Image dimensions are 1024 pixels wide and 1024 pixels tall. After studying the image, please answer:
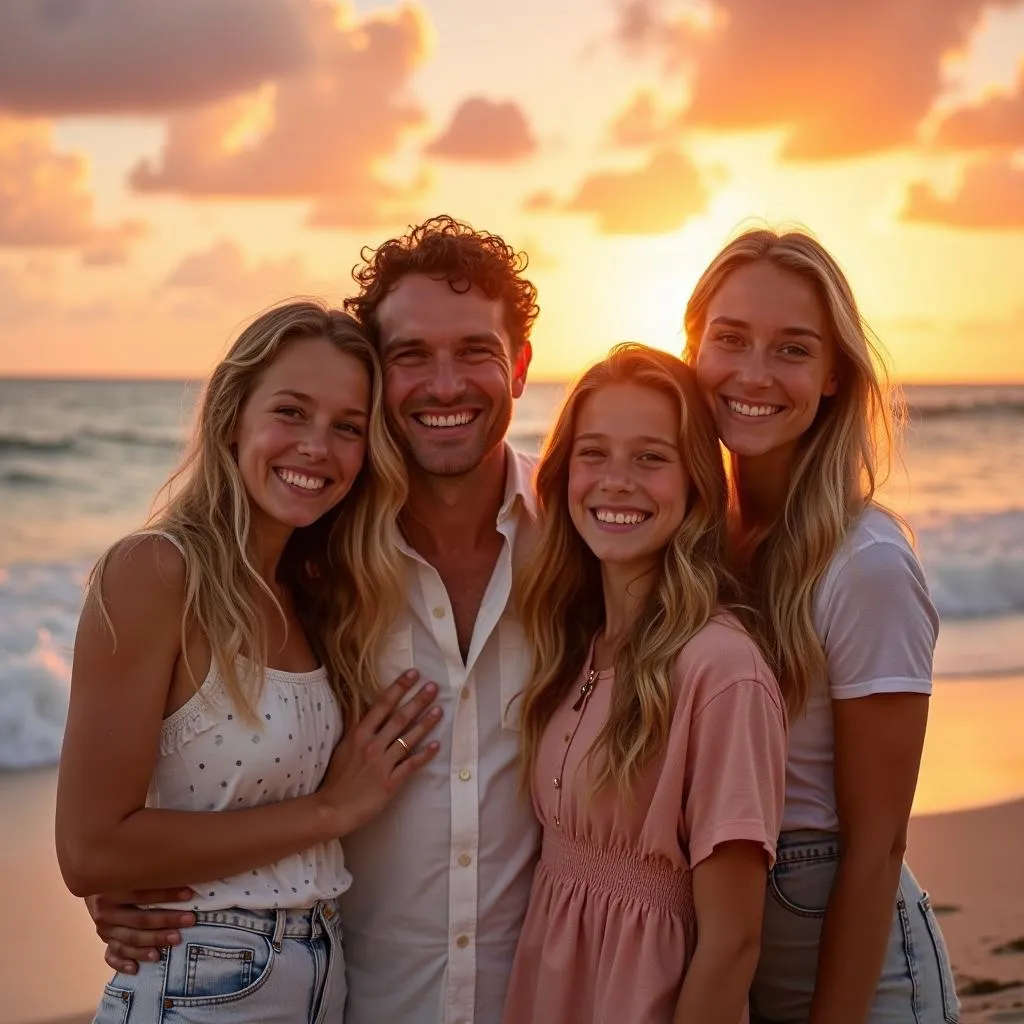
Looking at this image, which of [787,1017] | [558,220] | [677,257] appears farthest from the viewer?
[558,220]

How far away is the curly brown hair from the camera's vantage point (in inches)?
152

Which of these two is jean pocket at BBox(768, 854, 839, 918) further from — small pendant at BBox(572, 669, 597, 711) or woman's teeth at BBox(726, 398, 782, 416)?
woman's teeth at BBox(726, 398, 782, 416)

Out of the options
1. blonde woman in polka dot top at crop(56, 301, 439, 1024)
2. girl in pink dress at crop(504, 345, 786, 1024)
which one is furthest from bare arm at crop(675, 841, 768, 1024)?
blonde woman in polka dot top at crop(56, 301, 439, 1024)

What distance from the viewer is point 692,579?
120 inches

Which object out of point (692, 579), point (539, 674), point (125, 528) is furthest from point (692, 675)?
point (125, 528)

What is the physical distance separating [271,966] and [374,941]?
51cm

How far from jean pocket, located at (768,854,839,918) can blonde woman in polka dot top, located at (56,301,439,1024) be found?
3.26ft

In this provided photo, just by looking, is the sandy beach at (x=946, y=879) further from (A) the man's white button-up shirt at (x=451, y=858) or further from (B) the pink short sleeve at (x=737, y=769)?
(B) the pink short sleeve at (x=737, y=769)

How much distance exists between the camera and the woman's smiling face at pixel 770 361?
128 inches

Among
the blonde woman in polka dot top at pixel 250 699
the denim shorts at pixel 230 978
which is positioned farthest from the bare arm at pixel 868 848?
the denim shorts at pixel 230 978

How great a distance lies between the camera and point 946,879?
6.39 meters

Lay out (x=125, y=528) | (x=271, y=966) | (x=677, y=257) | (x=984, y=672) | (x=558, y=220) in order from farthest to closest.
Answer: (x=558, y=220) → (x=125, y=528) → (x=677, y=257) → (x=984, y=672) → (x=271, y=966)

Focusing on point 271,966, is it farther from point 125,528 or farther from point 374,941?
point 125,528

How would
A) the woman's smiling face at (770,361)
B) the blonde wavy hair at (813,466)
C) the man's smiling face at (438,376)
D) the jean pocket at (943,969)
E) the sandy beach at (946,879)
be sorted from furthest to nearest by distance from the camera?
the sandy beach at (946,879)
the man's smiling face at (438,376)
the woman's smiling face at (770,361)
the jean pocket at (943,969)
the blonde wavy hair at (813,466)
